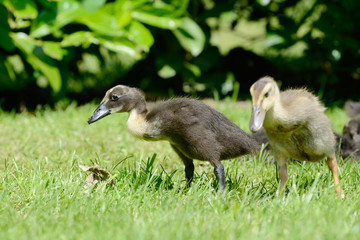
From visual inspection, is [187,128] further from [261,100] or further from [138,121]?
[261,100]

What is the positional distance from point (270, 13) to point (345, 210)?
191 inches

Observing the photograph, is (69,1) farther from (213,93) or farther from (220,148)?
(220,148)

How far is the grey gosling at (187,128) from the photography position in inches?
148

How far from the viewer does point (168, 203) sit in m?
3.34

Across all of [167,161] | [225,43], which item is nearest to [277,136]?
[167,161]

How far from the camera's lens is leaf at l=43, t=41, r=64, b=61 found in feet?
20.3

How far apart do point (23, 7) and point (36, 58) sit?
657 mm

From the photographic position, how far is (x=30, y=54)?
248 inches

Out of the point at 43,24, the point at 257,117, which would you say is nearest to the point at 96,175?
the point at 257,117

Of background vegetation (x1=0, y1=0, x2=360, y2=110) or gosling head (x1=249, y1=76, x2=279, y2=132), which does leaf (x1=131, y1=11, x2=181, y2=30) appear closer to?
background vegetation (x1=0, y1=0, x2=360, y2=110)

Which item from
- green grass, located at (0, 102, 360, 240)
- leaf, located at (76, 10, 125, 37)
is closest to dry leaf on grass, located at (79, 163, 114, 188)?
green grass, located at (0, 102, 360, 240)

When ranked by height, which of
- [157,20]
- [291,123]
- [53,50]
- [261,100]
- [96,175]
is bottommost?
[96,175]

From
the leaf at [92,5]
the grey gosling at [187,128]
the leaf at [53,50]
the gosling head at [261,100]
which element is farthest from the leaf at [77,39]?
the gosling head at [261,100]

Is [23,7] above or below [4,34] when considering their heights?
above
